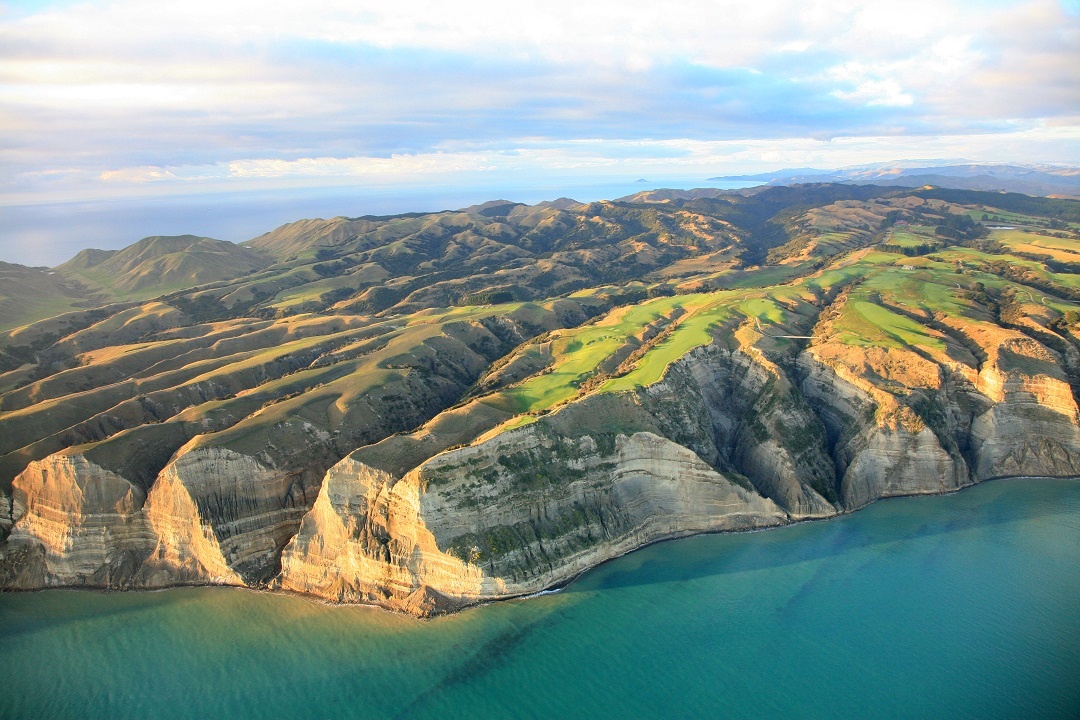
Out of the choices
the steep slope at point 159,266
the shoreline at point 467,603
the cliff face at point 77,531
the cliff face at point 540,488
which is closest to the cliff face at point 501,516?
the cliff face at point 540,488

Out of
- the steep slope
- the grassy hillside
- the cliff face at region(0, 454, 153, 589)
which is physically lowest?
the cliff face at region(0, 454, 153, 589)

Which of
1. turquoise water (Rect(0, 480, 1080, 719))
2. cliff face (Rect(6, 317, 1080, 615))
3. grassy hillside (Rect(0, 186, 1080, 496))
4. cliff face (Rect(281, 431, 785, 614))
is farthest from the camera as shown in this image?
grassy hillside (Rect(0, 186, 1080, 496))

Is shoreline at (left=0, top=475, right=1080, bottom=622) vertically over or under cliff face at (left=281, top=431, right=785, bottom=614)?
under

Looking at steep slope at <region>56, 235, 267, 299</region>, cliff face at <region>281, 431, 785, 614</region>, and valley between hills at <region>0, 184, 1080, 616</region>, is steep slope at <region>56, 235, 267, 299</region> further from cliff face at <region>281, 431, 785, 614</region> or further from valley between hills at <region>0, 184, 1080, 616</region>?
cliff face at <region>281, 431, 785, 614</region>

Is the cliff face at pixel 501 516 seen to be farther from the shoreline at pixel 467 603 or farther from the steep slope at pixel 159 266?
the steep slope at pixel 159 266

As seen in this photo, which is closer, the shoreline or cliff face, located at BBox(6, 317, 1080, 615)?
the shoreline

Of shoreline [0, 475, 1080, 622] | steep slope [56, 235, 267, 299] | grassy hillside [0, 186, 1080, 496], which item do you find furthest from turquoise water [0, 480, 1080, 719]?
steep slope [56, 235, 267, 299]
